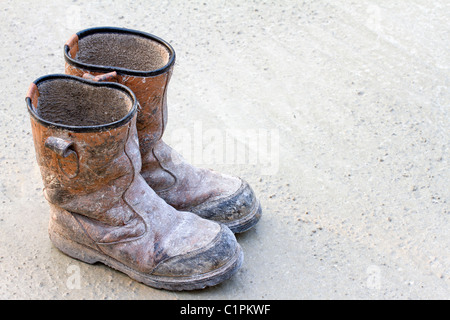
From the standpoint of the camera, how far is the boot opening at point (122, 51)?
2.19 metres

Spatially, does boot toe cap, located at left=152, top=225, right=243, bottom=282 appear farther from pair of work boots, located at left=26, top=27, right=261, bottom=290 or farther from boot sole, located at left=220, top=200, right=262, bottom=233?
boot sole, located at left=220, top=200, right=262, bottom=233

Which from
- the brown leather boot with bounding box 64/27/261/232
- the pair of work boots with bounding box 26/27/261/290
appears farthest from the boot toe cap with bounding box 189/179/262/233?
the pair of work boots with bounding box 26/27/261/290

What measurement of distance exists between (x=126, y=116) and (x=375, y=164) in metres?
1.35

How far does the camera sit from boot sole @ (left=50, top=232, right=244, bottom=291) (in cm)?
202

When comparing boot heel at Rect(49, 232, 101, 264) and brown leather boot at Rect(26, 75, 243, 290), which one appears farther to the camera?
boot heel at Rect(49, 232, 101, 264)

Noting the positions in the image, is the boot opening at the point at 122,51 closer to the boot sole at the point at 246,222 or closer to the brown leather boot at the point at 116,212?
the brown leather boot at the point at 116,212

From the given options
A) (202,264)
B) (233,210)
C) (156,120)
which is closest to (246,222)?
(233,210)

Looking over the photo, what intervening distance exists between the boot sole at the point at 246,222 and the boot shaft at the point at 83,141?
0.49m

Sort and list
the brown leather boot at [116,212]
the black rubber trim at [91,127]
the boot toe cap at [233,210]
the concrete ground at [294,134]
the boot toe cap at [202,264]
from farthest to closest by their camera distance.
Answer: the boot toe cap at [233,210] < the concrete ground at [294,134] < the boot toe cap at [202,264] < the brown leather boot at [116,212] < the black rubber trim at [91,127]

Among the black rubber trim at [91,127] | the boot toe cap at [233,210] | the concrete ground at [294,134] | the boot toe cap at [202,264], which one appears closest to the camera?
the black rubber trim at [91,127]

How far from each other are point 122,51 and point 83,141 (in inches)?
21.7

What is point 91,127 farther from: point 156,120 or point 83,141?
point 156,120

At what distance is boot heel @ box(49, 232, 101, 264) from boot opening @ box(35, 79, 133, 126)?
41cm

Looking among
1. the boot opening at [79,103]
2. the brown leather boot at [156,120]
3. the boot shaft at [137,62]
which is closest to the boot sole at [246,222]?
the brown leather boot at [156,120]
